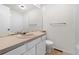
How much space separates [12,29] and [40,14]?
0.83 m

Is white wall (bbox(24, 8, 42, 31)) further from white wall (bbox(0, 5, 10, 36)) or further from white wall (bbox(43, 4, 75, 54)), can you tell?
white wall (bbox(0, 5, 10, 36))

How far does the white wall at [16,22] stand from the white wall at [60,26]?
0.58 metres

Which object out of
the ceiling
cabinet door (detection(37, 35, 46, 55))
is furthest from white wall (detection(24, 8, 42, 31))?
cabinet door (detection(37, 35, 46, 55))

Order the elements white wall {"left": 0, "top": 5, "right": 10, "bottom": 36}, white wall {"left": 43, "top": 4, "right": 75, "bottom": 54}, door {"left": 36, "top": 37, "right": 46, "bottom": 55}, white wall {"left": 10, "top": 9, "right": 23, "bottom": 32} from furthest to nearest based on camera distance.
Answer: white wall {"left": 43, "top": 4, "right": 75, "bottom": 54}
door {"left": 36, "top": 37, "right": 46, "bottom": 55}
white wall {"left": 10, "top": 9, "right": 23, "bottom": 32}
white wall {"left": 0, "top": 5, "right": 10, "bottom": 36}

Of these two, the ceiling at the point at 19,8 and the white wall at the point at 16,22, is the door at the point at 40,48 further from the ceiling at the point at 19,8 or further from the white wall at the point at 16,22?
the ceiling at the point at 19,8

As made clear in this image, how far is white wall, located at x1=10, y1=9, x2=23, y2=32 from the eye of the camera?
5.71 feet

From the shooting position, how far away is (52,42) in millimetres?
2186

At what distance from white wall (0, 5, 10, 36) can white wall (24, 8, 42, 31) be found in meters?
0.41

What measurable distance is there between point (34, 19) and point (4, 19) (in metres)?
0.70

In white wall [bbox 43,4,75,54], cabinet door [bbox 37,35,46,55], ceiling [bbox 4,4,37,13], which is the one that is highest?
ceiling [bbox 4,4,37,13]

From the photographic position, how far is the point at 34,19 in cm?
214

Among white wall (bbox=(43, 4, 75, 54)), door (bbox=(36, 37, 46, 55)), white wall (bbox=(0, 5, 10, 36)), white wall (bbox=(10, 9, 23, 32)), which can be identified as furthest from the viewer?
white wall (bbox=(43, 4, 75, 54))
